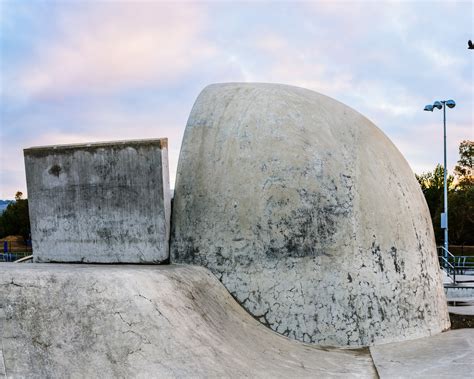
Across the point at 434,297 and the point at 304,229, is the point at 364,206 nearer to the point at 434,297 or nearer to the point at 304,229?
the point at 304,229

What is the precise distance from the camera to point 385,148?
9102 mm

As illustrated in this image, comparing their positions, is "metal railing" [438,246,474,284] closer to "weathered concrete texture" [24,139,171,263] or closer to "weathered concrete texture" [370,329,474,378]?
"weathered concrete texture" [370,329,474,378]

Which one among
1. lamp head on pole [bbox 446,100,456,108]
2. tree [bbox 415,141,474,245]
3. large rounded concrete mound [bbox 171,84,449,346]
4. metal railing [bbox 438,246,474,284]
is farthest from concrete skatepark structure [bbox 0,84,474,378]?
tree [bbox 415,141,474,245]

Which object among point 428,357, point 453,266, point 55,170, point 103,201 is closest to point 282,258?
point 428,357

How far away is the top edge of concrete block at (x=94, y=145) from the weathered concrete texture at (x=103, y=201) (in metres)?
0.01

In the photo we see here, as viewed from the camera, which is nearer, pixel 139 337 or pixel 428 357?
pixel 139 337

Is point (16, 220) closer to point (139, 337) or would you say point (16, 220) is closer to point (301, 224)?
point (301, 224)

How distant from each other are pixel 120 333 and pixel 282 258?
297 cm

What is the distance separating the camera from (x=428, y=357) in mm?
7062

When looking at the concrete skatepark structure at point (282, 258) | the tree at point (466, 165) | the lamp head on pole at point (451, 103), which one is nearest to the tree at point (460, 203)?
the tree at point (466, 165)

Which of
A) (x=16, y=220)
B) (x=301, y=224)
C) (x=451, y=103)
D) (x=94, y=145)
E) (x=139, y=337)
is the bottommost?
(x=16, y=220)

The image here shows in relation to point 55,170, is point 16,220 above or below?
below

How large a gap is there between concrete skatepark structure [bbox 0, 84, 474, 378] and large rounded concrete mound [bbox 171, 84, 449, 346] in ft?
0.06

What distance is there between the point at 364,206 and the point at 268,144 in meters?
1.69
